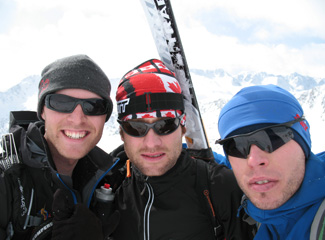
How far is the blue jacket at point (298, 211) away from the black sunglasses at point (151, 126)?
3.98 ft

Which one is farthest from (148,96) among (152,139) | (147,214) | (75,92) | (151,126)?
(147,214)

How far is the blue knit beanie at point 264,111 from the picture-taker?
1973 millimetres

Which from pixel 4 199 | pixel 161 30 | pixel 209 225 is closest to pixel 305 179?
pixel 209 225

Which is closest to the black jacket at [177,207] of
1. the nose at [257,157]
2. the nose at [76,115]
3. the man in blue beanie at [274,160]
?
the man in blue beanie at [274,160]

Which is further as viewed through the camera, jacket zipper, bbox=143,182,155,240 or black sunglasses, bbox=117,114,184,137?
black sunglasses, bbox=117,114,184,137

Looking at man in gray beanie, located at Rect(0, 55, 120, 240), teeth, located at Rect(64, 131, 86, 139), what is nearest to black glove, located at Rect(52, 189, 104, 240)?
man in gray beanie, located at Rect(0, 55, 120, 240)

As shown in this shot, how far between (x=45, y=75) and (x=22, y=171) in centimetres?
116

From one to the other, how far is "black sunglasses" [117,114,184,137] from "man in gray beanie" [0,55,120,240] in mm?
384

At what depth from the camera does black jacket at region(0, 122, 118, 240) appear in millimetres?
2021

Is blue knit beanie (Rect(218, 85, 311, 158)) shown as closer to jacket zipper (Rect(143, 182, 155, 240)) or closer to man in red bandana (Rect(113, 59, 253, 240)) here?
man in red bandana (Rect(113, 59, 253, 240))

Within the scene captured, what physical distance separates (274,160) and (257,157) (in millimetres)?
134

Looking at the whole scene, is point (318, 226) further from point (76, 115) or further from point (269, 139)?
point (76, 115)

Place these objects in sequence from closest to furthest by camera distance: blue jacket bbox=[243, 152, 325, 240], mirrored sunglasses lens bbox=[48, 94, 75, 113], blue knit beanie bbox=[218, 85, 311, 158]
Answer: blue jacket bbox=[243, 152, 325, 240], blue knit beanie bbox=[218, 85, 311, 158], mirrored sunglasses lens bbox=[48, 94, 75, 113]

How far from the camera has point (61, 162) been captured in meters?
2.93
